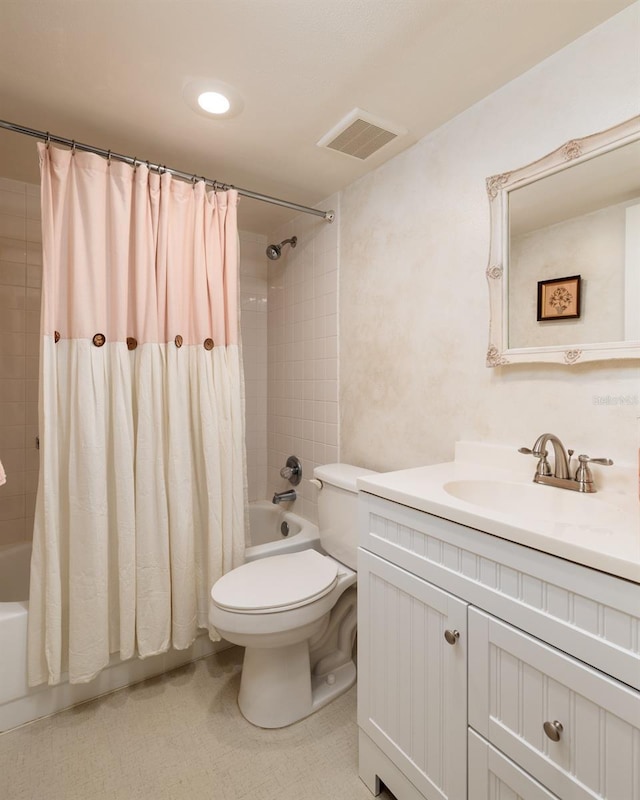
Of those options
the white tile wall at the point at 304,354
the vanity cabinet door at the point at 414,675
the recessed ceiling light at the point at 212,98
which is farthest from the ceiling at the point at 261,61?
the vanity cabinet door at the point at 414,675

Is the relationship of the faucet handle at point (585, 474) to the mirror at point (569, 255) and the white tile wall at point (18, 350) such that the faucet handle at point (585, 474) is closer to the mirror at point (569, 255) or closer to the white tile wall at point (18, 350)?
the mirror at point (569, 255)

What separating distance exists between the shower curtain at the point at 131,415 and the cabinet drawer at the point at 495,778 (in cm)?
110

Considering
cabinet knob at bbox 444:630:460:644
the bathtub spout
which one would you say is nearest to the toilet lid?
cabinet knob at bbox 444:630:460:644

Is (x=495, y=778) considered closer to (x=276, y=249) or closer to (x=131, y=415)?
(x=131, y=415)

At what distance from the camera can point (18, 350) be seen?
205cm

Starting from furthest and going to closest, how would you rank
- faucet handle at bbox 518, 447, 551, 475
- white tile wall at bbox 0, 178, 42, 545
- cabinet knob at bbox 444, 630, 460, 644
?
white tile wall at bbox 0, 178, 42, 545
faucet handle at bbox 518, 447, 551, 475
cabinet knob at bbox 444, 630, 460, 644

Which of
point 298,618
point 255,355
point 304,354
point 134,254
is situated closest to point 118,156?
point 134,254

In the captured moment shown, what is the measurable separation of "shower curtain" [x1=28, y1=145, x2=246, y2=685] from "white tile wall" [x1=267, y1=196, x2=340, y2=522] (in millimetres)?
→ 565

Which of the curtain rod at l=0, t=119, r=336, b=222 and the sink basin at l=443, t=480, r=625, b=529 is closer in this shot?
the sink basin at l=443, t=480, r=625, b=529

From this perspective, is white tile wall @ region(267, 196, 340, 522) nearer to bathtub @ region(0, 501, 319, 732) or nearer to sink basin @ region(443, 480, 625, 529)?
bathtub @ region(0, 501, 319, 732)

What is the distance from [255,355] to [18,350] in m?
1.31

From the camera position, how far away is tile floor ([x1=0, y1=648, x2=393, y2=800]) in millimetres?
1209

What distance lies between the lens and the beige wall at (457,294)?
112cm

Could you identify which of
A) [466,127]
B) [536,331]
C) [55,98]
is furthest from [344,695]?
[55,98]
